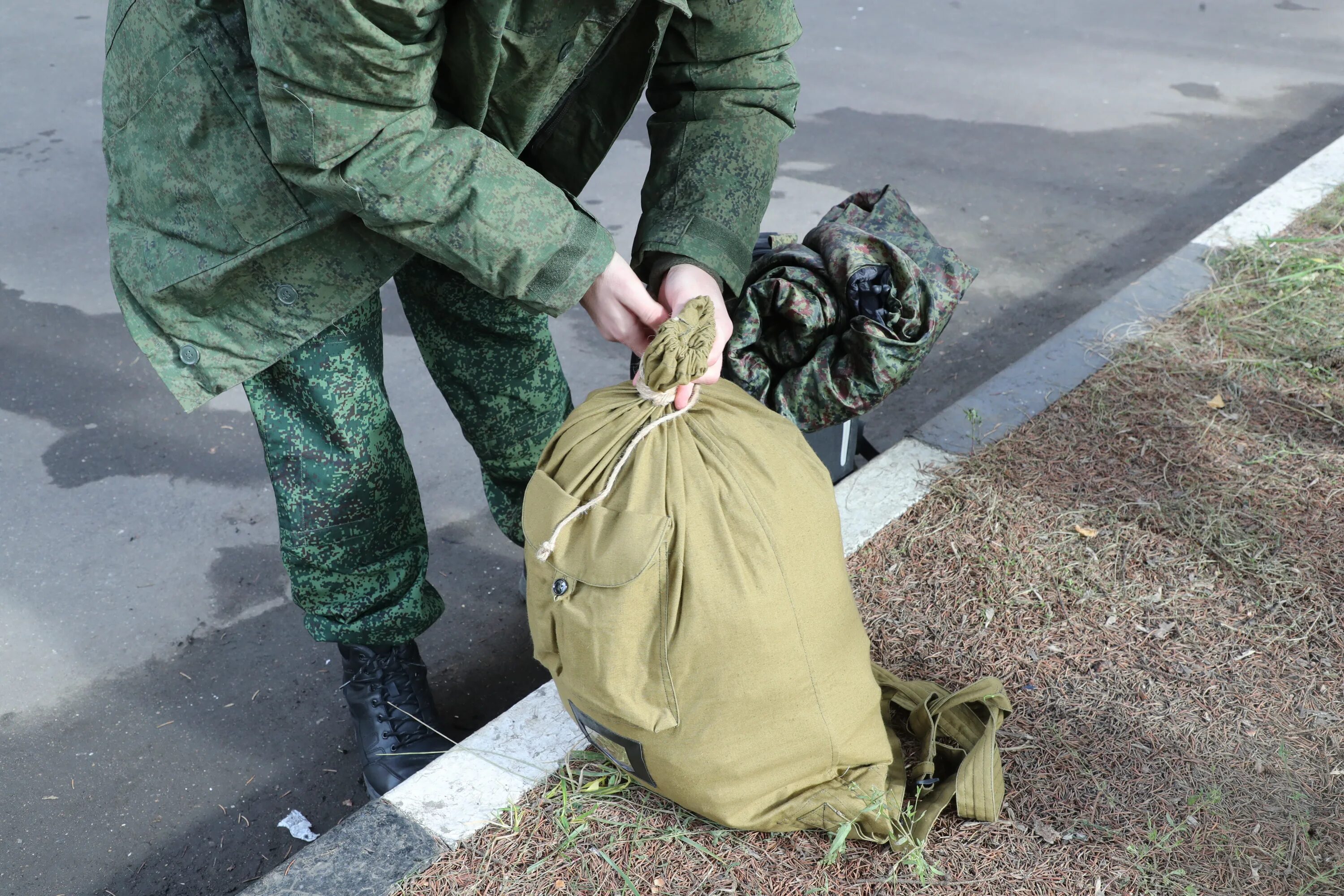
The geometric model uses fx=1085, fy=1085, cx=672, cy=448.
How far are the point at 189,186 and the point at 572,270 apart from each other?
0.63 metres

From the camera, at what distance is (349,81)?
57.2 inches

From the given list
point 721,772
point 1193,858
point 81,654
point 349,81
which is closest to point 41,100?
point 81,654

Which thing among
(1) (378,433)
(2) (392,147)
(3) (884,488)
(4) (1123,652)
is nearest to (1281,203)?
(3) (884,488)

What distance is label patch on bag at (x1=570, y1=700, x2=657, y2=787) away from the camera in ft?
5.93

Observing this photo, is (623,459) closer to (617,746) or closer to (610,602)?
(610,602)

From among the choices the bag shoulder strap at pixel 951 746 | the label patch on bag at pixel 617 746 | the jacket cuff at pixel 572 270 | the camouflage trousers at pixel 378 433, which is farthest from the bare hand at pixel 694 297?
the bag shoulder strap at pixel 951 746

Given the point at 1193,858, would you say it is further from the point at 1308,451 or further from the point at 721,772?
the point at 1308,451

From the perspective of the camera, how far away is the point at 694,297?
5.87 feet

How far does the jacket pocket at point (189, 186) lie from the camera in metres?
1.67

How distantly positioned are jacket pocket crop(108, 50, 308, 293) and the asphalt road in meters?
1.22

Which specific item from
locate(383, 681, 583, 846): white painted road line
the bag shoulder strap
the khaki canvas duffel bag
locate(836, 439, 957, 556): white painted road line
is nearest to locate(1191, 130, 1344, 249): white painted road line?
locate(836, 439, 957, 556): white painted road line

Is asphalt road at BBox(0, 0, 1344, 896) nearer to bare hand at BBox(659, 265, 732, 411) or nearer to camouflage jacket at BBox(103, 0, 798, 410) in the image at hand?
camouflage jacket at BBox(103, 0, 798, 410)

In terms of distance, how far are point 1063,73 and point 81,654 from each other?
602cm

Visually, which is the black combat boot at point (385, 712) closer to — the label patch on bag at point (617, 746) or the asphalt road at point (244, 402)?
the asphalt road at point (244, 402)
